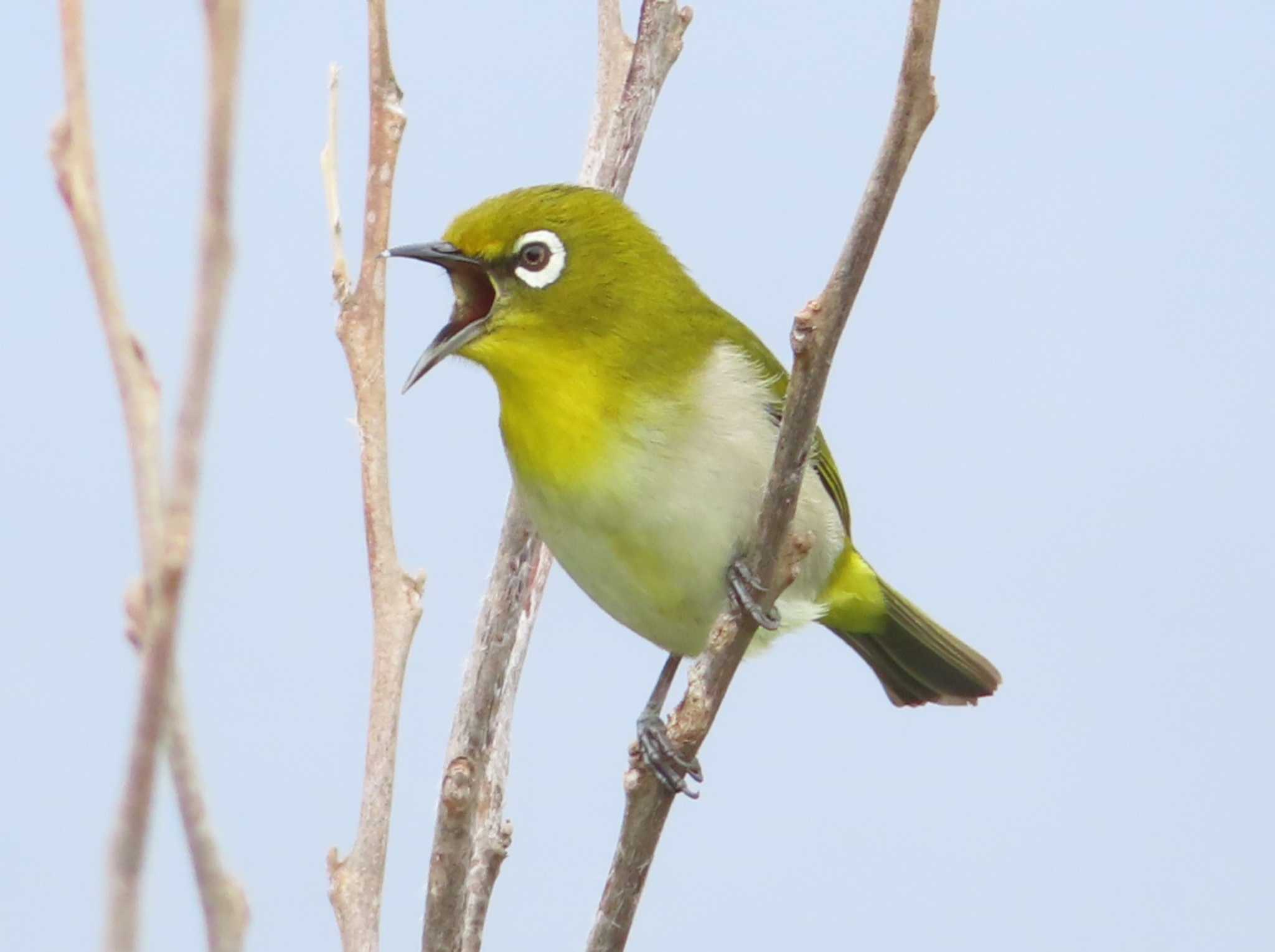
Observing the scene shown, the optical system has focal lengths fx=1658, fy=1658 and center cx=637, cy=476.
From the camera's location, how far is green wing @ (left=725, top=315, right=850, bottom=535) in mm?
2361

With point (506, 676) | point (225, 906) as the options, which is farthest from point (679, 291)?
point (225, 906)

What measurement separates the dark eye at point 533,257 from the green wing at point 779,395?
311 mm

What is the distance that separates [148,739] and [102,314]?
0.14m

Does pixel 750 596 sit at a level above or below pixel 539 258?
below

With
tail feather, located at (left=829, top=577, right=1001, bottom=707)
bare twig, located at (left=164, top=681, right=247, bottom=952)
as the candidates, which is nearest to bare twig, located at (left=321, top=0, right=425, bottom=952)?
bare twig, located at (left=164, top=681, right=247, bottom=952)

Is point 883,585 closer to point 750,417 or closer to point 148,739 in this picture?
point 750,417

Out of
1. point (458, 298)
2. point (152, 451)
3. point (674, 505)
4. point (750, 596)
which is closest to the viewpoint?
point (152, 451)

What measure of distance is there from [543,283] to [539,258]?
35 mm

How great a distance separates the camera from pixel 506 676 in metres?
1.97

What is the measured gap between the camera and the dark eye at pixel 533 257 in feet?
7.38

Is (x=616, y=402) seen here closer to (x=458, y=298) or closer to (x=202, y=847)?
(x=458, y=298)

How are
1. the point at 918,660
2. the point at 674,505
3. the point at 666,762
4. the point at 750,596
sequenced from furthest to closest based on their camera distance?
the point at 918,660
the point at 674,505
the point at 750,596
the point at 666,762

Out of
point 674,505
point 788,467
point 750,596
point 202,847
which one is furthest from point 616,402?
point 202,847

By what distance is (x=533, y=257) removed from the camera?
2258 millimetres
